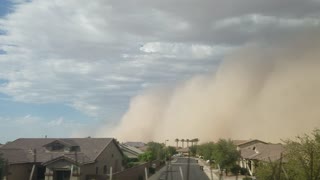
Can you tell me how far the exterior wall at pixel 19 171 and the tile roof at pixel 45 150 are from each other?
0.68 metres

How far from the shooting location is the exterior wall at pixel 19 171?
156ft

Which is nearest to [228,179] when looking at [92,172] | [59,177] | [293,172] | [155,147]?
[92,172]

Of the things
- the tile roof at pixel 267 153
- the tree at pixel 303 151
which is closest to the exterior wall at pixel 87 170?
the tile roof at pixel 267 153

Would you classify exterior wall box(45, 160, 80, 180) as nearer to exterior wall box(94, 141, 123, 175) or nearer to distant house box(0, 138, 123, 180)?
distant house box(0, 138, 123, 180)

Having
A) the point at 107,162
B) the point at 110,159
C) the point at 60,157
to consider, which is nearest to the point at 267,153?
the point at 110,159

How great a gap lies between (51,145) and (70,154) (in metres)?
4.40

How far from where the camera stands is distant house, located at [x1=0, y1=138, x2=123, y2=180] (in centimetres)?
5009

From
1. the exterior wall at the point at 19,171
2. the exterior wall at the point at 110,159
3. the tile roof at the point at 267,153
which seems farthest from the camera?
the exterior wall at the point at 110,159

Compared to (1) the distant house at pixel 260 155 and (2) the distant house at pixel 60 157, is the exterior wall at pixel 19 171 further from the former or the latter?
(1) the distant house at pixel 260 155

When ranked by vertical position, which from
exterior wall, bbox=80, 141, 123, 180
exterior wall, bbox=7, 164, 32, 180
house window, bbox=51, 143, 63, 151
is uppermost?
house window, bbox=51, 143, 63, 151

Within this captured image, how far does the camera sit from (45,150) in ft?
193

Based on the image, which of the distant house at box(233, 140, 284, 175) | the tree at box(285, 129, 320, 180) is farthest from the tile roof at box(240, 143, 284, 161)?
the tree at box(285, 129, 320, 180)

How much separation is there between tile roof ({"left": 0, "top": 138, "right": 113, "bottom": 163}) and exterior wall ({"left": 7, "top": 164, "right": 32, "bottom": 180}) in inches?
26.7

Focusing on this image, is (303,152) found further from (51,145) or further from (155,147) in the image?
(155,147)
